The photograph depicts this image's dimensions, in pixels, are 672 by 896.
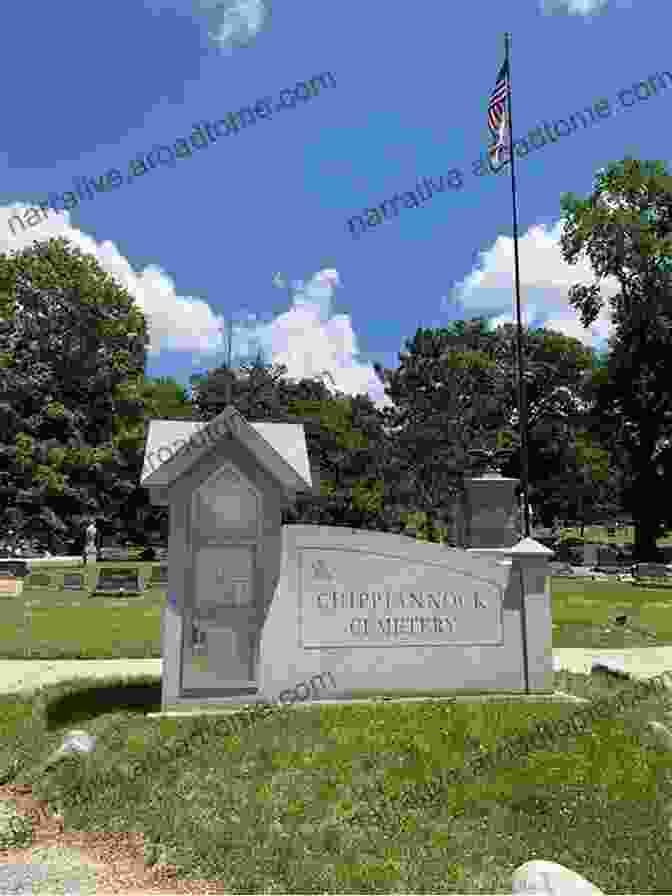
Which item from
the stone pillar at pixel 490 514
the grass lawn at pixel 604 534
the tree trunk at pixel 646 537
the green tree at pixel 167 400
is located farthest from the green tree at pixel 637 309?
the grass lawn at pixel 604 534

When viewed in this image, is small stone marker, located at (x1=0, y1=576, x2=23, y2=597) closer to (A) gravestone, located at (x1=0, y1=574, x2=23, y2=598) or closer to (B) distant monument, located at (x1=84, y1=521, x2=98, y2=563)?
(A) gravestone, located at (x1=0, y1=574, x2=23, y2=598)

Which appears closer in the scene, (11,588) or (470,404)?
(11,588)

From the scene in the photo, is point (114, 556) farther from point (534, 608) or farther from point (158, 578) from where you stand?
point (534, 608)

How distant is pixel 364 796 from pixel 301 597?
258cm

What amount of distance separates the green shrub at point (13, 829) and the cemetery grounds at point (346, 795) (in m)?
0.29

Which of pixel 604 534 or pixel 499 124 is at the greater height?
pixel 499 124

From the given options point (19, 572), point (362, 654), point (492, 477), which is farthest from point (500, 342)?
point (362, 654)

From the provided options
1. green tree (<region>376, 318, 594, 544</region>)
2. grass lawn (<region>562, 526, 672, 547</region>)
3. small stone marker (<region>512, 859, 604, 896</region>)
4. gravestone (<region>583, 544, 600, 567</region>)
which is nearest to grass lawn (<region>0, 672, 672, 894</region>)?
small stone marker (<region>512, 859, 604, 896</region>)

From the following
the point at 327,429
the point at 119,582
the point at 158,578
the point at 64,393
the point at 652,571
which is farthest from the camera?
the point at 327,429

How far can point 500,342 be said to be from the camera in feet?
188

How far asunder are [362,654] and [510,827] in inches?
115

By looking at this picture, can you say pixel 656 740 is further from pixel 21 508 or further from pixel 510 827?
pixel 21 508

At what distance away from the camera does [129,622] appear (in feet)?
55.2

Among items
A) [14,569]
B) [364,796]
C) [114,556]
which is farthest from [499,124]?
[114,556]
